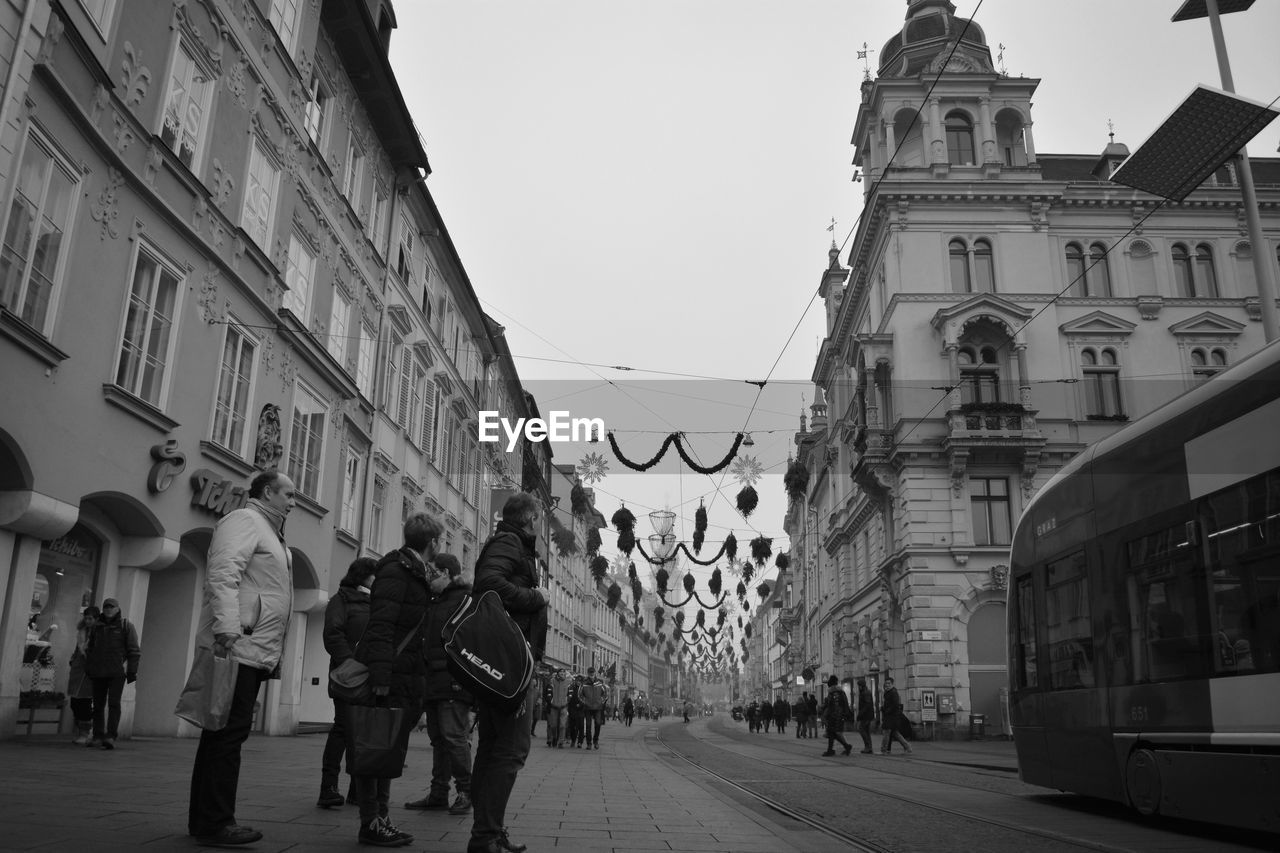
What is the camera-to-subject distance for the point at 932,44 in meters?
38.9

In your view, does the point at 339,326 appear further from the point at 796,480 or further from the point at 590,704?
the point at 796,480

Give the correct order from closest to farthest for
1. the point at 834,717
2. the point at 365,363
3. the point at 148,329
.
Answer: the point at 148,329, the point at 834,717, the point at 365,363

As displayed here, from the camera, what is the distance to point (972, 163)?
121ft

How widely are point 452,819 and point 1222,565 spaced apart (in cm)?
609

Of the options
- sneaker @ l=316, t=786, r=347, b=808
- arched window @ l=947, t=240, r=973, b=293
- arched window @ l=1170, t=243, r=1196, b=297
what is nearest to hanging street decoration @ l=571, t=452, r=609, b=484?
arched window @ l=947, t=240, r=973, b=293

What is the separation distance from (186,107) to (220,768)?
40.4 feet

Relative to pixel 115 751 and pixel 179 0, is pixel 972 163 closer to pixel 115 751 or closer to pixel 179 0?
pixel 179 0

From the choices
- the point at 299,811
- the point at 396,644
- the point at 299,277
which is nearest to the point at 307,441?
the point at 299,277

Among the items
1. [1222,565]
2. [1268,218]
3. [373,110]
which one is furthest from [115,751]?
[1268,218]

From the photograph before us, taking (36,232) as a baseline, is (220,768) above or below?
below

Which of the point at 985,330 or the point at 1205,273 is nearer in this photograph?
the point at 985,330

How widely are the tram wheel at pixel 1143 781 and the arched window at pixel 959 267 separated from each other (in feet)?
94.8

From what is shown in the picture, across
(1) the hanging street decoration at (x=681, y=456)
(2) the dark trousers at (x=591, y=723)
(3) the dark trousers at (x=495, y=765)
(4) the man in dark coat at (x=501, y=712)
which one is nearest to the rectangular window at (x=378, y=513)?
(1) the hanging street decoration at (x=681, y=456)

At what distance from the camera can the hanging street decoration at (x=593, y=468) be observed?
2695 centimetres
